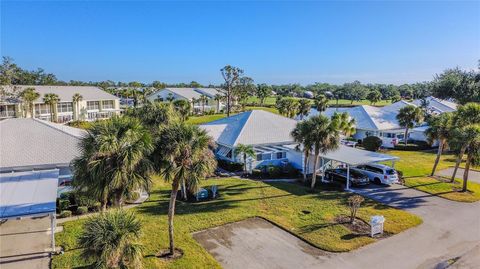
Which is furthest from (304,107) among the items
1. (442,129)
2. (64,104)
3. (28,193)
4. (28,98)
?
(28,98)

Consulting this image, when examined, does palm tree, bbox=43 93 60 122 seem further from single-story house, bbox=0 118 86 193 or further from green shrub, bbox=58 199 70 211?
green shrub, bbox=58 199 70 211

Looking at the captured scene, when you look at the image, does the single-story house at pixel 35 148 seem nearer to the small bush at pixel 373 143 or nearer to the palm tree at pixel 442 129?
the palm tree at pixel 442 129

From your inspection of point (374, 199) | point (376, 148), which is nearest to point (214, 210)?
point (374, 199)

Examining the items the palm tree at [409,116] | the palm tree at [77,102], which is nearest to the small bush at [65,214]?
the palm tree at [409,116]

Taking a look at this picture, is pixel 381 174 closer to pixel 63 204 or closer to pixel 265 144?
pixel 265 144

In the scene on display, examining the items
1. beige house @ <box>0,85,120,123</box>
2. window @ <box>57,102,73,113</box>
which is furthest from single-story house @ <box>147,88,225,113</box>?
window @ <box>57,102,73,113</box>
